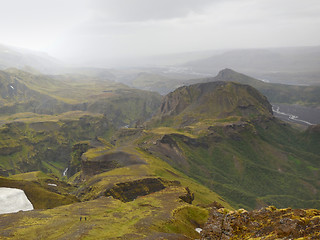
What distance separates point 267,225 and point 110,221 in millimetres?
43474

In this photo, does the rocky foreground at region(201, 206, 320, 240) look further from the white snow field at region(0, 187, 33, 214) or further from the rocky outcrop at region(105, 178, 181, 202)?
the rocky outcrop at region(105, 178, 181, 202)

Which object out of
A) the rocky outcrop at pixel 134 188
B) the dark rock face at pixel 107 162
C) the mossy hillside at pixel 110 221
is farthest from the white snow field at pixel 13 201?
the dark rock face at pixel 107 162

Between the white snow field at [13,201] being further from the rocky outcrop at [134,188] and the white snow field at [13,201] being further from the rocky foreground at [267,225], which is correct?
the rocky foreground at [267,225]

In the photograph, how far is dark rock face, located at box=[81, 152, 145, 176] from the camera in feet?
601

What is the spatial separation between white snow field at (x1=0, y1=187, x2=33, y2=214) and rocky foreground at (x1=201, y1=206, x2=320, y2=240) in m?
72.4

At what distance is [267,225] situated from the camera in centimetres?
4372

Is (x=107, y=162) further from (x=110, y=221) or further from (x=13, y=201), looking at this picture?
(x=110, y=221)

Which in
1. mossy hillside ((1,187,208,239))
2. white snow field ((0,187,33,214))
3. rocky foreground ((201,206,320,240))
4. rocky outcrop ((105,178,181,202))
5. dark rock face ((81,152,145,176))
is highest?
rocky foreground ((201,206,320,240))

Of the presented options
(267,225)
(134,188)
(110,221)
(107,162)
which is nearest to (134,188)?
(134,188)

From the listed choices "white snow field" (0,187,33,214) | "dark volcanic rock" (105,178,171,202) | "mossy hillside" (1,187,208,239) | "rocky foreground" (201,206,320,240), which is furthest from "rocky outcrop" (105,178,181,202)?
"rocky foreground" (201,206,320,240)

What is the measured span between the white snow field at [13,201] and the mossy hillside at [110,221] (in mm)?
15550

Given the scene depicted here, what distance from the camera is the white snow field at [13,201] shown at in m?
Result: 86.6

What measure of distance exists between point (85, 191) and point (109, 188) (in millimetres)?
22121

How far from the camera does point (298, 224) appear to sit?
3681 centimetres
